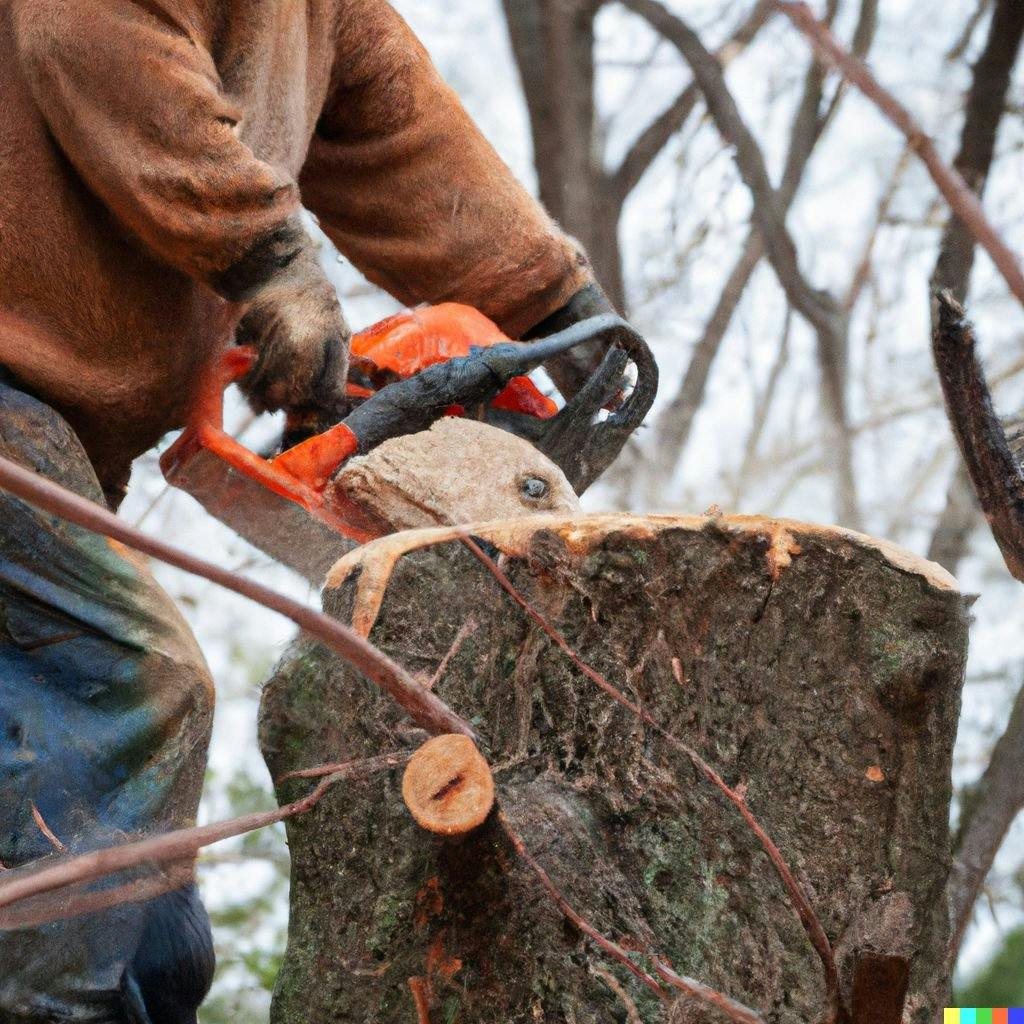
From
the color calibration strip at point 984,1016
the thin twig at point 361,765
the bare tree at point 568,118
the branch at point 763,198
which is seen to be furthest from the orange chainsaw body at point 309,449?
the branch at point 763,198

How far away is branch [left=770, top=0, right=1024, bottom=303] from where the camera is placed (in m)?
1.00

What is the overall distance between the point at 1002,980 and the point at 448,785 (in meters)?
4.26

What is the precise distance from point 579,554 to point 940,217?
6.18m

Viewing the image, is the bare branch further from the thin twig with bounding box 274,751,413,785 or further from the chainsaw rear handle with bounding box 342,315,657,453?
the thin twig with bounding box 274,751,413,785

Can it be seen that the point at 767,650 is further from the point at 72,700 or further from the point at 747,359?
the point at 747,359

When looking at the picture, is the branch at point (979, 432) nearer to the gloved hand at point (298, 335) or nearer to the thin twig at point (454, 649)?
the thin twig at point (454, 649)

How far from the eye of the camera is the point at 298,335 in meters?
2.47

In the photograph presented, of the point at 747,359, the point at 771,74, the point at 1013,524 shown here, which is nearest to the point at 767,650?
the point at 1013,524

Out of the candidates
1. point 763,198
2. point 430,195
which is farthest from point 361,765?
point 763,198

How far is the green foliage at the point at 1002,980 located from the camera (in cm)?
512

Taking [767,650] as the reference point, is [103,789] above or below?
below

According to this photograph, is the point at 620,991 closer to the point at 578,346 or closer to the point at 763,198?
the point at 578,346

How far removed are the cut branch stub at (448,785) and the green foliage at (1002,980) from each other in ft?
12.7

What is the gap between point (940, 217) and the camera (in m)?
7.58
